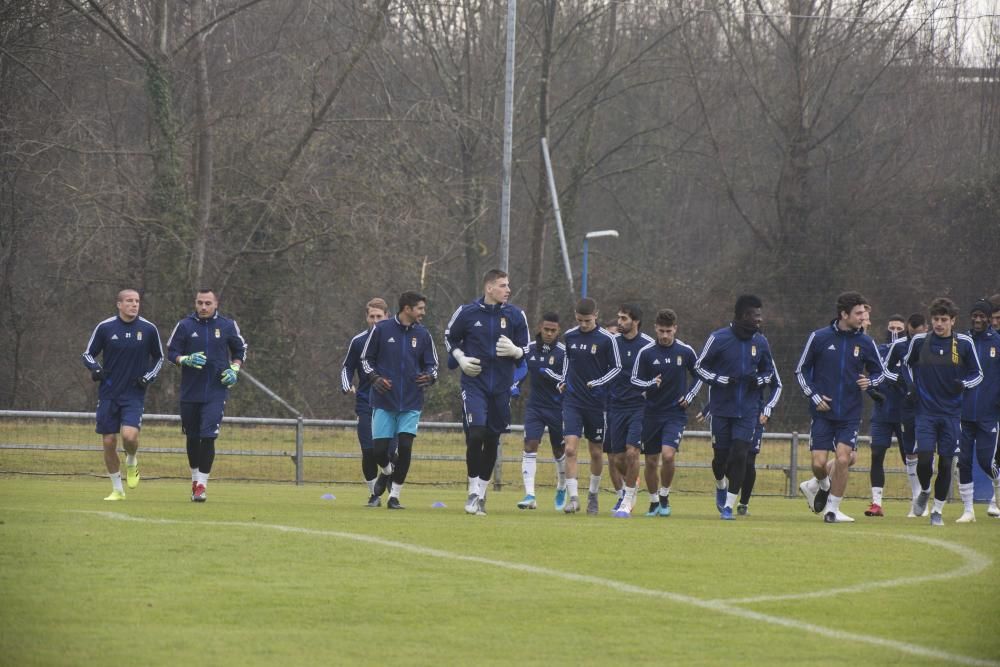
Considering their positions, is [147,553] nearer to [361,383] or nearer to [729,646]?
[729,646]

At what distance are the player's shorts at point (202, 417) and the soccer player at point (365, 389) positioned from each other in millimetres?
1514

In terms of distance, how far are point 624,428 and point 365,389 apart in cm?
317

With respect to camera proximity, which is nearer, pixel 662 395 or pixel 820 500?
pixel 662 395

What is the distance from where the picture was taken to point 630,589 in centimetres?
870

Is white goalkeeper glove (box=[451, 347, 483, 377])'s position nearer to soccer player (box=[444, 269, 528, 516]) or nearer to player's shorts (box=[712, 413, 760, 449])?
soccer player (box=[444, 269, 528, 516])

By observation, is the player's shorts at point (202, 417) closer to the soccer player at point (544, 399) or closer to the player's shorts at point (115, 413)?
the player's shorts at point (115, 413)

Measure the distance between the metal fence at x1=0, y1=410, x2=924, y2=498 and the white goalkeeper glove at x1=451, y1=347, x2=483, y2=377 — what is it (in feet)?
32.4

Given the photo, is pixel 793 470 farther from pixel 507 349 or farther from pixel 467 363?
pixel 467 363

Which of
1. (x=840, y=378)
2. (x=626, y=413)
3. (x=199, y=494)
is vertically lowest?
(x=199, y=494)

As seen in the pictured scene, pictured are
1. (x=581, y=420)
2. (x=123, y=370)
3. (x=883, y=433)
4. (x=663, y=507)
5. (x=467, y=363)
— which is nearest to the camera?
(x=467, y=363)

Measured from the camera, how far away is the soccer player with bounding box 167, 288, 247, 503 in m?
15.6

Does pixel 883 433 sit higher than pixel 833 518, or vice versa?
pixel 883 433

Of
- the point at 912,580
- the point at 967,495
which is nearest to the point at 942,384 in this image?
the point at 967,495

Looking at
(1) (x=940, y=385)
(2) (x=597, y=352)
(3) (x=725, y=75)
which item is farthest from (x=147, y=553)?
(3) (x=725, y=75)
